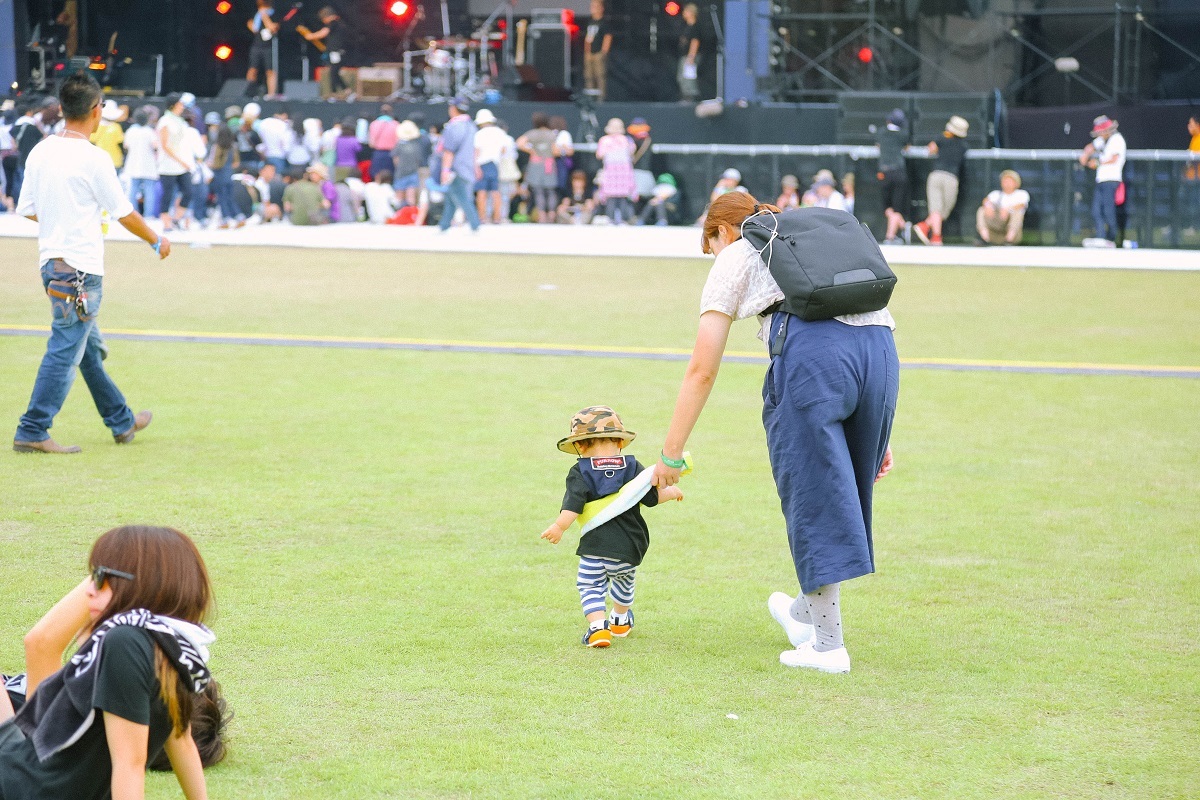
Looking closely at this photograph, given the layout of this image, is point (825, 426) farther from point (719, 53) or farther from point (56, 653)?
point (719, 53)

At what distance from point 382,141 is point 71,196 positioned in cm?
1930

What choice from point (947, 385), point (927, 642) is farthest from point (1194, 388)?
point (927, 642)

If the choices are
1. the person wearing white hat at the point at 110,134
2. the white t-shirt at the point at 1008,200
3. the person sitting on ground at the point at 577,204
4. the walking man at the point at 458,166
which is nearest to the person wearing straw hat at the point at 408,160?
the walking man at the point at 458,166

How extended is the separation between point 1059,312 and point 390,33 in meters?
25.3

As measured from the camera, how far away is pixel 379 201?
25.3 meters

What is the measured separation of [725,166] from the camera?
989 inches

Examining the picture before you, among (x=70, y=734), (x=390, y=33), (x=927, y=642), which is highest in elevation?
(x=390, y=33)

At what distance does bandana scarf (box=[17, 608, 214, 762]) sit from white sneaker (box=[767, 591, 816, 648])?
232cm

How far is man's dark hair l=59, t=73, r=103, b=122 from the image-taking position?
7.03 meters

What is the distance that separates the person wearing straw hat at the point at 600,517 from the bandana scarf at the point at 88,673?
1.88m

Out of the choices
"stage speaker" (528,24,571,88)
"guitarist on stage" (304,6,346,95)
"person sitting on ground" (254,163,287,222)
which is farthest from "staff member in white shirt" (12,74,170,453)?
"guitarist on stage" (304,6,346,95)

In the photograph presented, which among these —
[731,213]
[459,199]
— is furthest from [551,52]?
[731,213]

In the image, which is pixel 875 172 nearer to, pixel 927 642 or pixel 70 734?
pixel 927 642

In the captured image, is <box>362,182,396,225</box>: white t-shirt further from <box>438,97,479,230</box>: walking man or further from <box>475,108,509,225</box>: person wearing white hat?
<box>438,97,479,230</box>: walking man
